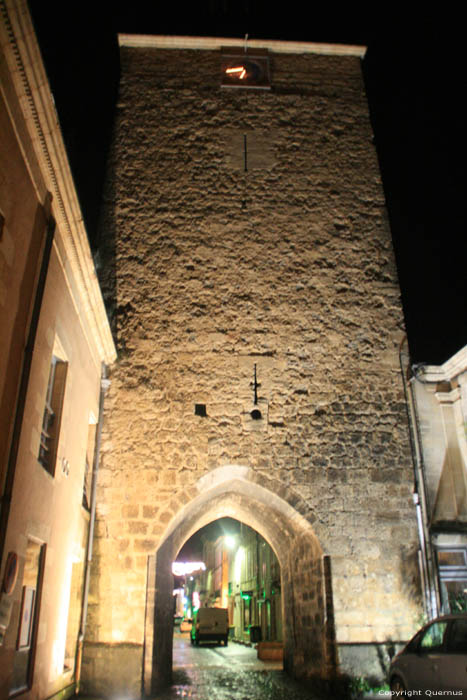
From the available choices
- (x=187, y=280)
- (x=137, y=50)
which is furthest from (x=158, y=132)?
(x=187, y=280)

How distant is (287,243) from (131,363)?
10.1 feet

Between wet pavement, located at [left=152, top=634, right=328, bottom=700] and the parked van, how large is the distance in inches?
205

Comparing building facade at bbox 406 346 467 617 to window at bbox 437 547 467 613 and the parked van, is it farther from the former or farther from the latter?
the parked van

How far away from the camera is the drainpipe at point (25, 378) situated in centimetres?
420

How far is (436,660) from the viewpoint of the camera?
4.84 m

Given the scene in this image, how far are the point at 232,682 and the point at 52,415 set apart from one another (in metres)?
5.04

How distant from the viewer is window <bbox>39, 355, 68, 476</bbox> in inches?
221

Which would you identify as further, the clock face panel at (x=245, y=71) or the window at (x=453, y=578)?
the clock face panel at (x=245, y=71)

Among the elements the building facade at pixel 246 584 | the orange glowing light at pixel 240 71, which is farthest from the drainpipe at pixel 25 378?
the building facade at pixel 246 584

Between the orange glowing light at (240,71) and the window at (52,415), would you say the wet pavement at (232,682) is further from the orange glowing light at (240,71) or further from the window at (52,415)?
the orange glowing light at (240,71)

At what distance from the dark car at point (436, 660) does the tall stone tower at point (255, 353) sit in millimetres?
1656

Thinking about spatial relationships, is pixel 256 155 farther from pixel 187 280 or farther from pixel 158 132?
pixel 187 280

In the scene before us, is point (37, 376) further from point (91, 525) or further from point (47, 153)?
point (91, 525)

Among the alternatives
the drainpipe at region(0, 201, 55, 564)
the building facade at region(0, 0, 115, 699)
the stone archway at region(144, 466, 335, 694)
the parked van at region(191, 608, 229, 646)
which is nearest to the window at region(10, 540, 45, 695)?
the building facade at region(0, 0, 115, 699)
